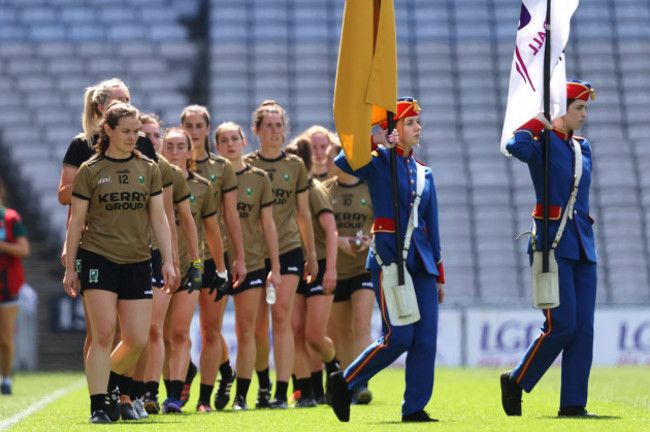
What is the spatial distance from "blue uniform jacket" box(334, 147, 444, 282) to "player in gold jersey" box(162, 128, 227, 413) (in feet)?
6.74

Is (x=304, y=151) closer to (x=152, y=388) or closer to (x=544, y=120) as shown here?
(x=152, y=388)

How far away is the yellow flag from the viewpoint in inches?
281

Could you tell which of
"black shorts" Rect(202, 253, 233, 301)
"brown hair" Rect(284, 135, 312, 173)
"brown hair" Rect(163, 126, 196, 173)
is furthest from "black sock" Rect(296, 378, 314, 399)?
"brown hair" Rect(163, 126, 196, 173)

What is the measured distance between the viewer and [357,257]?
401 inches

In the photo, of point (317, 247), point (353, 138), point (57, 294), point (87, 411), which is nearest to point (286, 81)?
point (57, 294)

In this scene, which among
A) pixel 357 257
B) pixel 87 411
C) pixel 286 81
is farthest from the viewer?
pixel 286 81

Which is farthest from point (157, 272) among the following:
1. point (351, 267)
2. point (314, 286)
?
point (351, 267)

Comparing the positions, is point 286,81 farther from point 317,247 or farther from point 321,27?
point 317,247

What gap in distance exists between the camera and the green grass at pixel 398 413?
6523mm

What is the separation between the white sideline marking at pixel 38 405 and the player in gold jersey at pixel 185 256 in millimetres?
1055

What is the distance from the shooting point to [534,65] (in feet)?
24.6

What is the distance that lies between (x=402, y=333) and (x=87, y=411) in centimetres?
316

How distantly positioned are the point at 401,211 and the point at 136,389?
2479 millimetres

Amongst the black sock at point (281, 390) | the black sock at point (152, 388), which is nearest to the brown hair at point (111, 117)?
the black sock at point (152, 388)
